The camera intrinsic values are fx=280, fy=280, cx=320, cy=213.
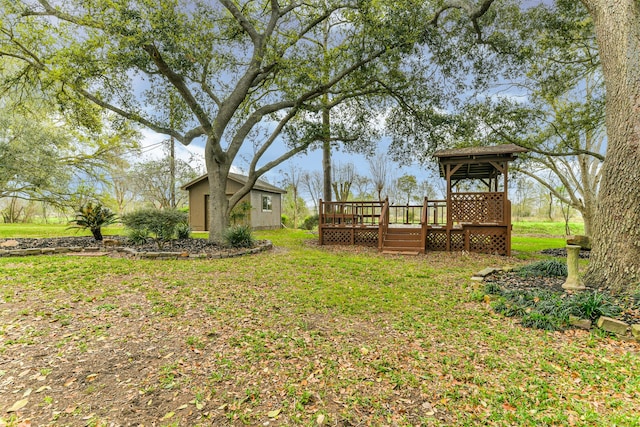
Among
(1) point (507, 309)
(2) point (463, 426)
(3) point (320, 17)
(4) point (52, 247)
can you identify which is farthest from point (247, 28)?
(2) point (463, 426)

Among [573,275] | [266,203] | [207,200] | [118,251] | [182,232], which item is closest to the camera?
[573,275]

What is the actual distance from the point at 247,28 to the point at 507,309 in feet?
35.5

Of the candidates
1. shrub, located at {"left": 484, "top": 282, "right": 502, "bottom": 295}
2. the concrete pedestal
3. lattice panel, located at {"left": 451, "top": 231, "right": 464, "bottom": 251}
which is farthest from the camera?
lattice panel, located at {"left": 451, "top": 231, "right": 464, "bottom": 251}

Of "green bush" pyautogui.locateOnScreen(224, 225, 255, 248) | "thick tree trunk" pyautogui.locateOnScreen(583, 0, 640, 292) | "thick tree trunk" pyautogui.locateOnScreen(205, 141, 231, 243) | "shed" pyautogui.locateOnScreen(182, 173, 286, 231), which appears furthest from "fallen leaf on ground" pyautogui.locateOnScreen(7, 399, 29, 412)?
"shed" pyautogui.locateOnScreen(182, 173, 286, 231)

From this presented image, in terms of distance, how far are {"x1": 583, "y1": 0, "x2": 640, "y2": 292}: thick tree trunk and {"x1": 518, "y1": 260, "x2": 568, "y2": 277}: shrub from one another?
101cm

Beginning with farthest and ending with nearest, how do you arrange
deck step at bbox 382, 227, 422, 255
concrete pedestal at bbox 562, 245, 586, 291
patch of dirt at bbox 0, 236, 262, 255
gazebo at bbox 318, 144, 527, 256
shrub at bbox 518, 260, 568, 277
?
deck step at bbox 382, 227, 422, 255 → gazebo at bbox 318, 144, 527, 256 → patch of dirt at bbox 0, 236, 262, 255 → shrub at bbox 518, 260, 568, 277 → concrete pedestal at bbox 562, 245, 586, 291

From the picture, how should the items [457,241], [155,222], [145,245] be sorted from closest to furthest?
1. [155,222]
2. [145,245]
3. [457,241]

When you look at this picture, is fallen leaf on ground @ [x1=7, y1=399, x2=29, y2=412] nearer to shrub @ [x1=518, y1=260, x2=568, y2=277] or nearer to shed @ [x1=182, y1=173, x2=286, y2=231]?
shrub @ [x1=518, y1=260, x2=568, y2=277]

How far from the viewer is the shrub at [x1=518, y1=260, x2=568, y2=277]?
5699 millimetres

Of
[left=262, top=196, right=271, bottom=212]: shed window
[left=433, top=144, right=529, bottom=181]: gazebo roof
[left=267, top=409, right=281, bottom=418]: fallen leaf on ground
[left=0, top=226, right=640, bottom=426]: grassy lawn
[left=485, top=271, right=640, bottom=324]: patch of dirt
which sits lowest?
[left=267, top=409, right=281, bottom=418]: fallen leaf on ground

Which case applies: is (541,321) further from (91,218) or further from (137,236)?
(91,218)

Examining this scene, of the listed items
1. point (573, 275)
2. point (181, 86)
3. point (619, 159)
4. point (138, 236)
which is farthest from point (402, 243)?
point (181, 86)

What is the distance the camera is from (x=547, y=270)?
583 cm

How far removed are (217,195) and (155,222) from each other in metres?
2.23
